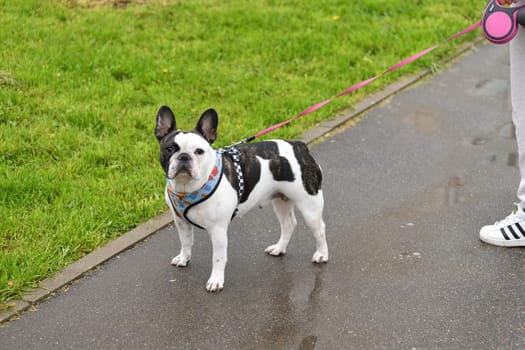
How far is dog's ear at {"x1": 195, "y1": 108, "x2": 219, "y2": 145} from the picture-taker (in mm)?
4480

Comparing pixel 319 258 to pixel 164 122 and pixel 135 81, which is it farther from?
pixel 135 81

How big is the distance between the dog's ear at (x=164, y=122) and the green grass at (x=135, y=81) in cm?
130

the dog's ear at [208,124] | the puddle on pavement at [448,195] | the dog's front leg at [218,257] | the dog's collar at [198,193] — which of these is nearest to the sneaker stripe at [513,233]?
the puddle on pavement at [448,195]

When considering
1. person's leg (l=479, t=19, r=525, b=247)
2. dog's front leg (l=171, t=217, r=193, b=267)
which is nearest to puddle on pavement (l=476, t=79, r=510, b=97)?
person's leg (l=479, t=19, r=525, b=247)

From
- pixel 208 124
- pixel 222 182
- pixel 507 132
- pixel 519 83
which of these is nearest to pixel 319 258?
pixel 222 182

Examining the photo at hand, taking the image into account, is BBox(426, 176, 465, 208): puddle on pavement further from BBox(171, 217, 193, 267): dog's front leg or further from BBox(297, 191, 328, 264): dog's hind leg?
BBox(171, 217, 193, 267): dog's front leg

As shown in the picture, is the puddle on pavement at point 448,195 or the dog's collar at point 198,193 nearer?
the dog's collar at point 198,193

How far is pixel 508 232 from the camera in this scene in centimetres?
554

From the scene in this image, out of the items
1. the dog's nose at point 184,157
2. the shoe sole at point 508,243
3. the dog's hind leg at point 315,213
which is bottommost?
the shoe sole at point 508,243

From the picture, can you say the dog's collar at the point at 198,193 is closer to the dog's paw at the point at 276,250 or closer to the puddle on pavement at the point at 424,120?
the dog's paw at the point at 276,250

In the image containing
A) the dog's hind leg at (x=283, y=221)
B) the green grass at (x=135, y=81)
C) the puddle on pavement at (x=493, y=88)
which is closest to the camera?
the dog's hind leg at (x=283, y=221)

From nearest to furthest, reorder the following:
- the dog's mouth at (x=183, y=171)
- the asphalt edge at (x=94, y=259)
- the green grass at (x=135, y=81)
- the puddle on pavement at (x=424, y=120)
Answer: the dog's mouth at (x=183, y=171) → the asphalt edge at (x=94, y=259) → the green grass at (x=135, y=81) → the puddle on pavement at (x=424, y=120)

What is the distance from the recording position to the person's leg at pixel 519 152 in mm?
5176

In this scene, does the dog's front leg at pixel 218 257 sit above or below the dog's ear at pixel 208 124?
below
